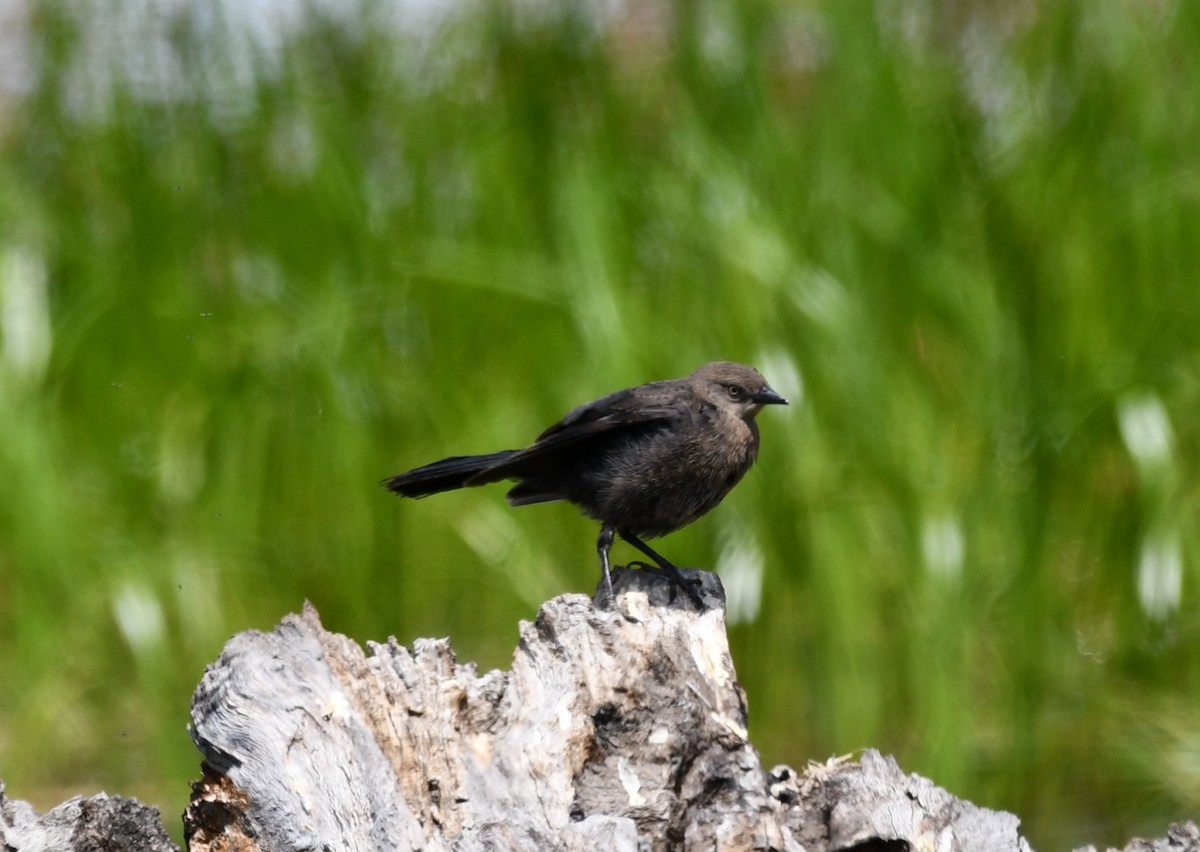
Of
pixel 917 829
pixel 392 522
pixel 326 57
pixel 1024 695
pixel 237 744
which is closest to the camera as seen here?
pixel 237 744

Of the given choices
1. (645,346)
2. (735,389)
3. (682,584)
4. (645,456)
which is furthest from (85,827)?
(645,346)

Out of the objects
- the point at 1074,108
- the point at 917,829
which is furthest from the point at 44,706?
the point at 1074,108

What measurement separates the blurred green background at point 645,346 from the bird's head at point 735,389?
1.28m

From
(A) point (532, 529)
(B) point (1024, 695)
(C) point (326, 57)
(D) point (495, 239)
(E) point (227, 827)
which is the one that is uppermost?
(C) point (326, 57)

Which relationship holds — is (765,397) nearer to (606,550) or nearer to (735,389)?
(735,389)

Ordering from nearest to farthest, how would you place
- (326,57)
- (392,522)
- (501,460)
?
(501,460) < (392,522) < (326,57)

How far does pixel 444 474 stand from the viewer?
451 centimetres

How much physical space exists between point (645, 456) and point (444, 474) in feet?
2.02

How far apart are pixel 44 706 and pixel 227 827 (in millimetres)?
3181

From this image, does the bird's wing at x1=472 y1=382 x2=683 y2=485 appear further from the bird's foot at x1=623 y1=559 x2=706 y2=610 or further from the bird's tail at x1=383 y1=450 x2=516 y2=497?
the bird's foot at x1=623 y1=559 x2=706 y2=610

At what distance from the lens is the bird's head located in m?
4.75

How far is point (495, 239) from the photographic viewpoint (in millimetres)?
6797

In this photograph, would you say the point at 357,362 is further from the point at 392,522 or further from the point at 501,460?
the point at 501,460

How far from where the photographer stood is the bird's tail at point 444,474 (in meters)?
4.51
